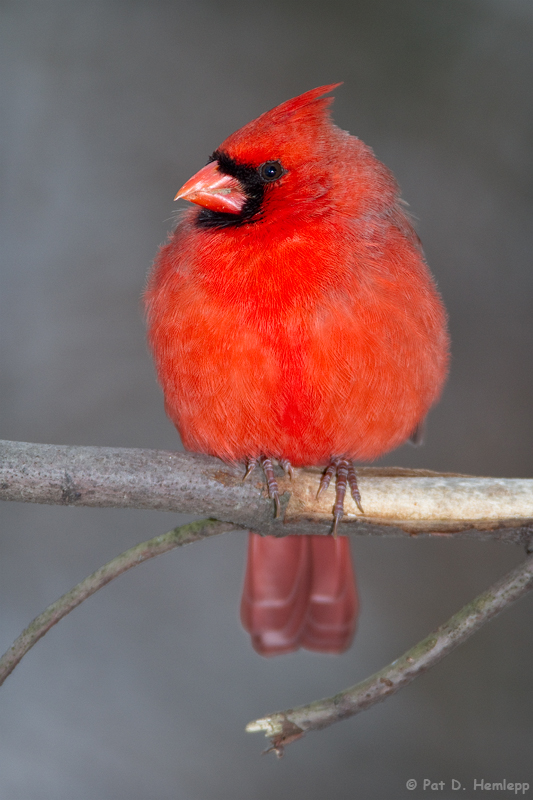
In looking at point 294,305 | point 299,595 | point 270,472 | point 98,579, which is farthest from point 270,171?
point 299,595

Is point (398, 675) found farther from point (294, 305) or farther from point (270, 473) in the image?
point (294, 305)

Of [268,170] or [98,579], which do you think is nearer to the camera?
[98,579]

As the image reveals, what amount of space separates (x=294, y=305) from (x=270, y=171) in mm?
212

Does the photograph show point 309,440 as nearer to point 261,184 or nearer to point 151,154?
point 261,184

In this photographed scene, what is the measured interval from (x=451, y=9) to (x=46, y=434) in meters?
1.32

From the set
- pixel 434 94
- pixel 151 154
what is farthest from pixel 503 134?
pixel 151 154

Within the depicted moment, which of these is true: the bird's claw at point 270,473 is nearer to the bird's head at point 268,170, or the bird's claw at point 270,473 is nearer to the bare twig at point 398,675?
the bare twig at point 398,675

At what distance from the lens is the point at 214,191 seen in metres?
1.20

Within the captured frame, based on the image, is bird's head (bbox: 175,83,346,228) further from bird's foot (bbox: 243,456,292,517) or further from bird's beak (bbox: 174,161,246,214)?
bird's foot (bbox: 243,456,292,517)

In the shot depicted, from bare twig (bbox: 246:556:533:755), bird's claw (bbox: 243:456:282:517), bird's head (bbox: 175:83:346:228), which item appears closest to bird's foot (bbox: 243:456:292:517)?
bird's claw (bbox: 243:456:282:517)

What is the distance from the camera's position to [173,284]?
4.17ft

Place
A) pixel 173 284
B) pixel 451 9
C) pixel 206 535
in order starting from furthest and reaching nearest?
pixel 451 9 < pixel 173 284 < pixel 206 535

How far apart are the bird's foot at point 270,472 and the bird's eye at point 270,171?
0.44m

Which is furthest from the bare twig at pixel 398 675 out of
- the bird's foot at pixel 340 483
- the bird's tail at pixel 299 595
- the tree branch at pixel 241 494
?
the bird's tail at pixel 299 595
